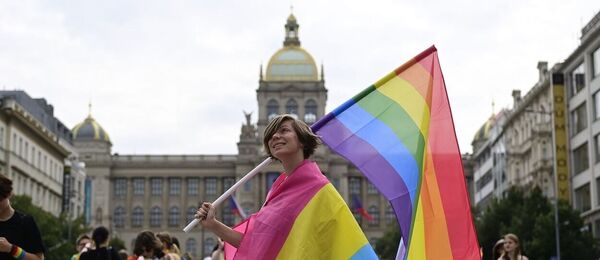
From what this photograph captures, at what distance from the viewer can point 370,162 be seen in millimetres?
8922

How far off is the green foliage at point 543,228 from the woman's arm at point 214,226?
141ft

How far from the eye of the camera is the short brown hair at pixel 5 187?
25.3ft

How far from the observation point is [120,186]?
136 metres

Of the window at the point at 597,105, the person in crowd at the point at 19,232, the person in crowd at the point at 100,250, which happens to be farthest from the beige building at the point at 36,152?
the person in crowd at the point at 19,232

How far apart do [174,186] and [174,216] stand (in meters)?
3.60

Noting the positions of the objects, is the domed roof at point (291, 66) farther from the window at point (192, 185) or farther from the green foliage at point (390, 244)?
the green foliage at point (390, 244)

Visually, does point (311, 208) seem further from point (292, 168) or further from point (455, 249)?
point (455, 249)

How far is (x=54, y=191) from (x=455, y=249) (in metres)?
81.0

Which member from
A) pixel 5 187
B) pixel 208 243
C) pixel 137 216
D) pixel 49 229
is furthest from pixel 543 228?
pixel 137 216

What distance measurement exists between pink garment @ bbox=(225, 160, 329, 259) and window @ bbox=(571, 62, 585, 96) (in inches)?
2231

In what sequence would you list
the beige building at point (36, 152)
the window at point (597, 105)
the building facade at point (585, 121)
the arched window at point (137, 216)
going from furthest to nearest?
the arched window at point (137, 216) < the beige building at point (36, 152) < the building facade at point (585, 121) < the window at point (597, 105)

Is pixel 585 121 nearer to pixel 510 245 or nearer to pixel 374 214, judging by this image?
pixel 510 245

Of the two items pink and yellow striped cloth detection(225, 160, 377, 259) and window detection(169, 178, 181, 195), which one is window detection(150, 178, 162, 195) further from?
pink and yellow striped cloth detection(225, 160, 377, 259)

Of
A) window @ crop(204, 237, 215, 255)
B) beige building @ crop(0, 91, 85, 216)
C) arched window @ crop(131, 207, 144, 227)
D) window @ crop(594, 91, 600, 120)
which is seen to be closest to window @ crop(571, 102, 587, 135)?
window @ crop(594, 91, 600, 120)
